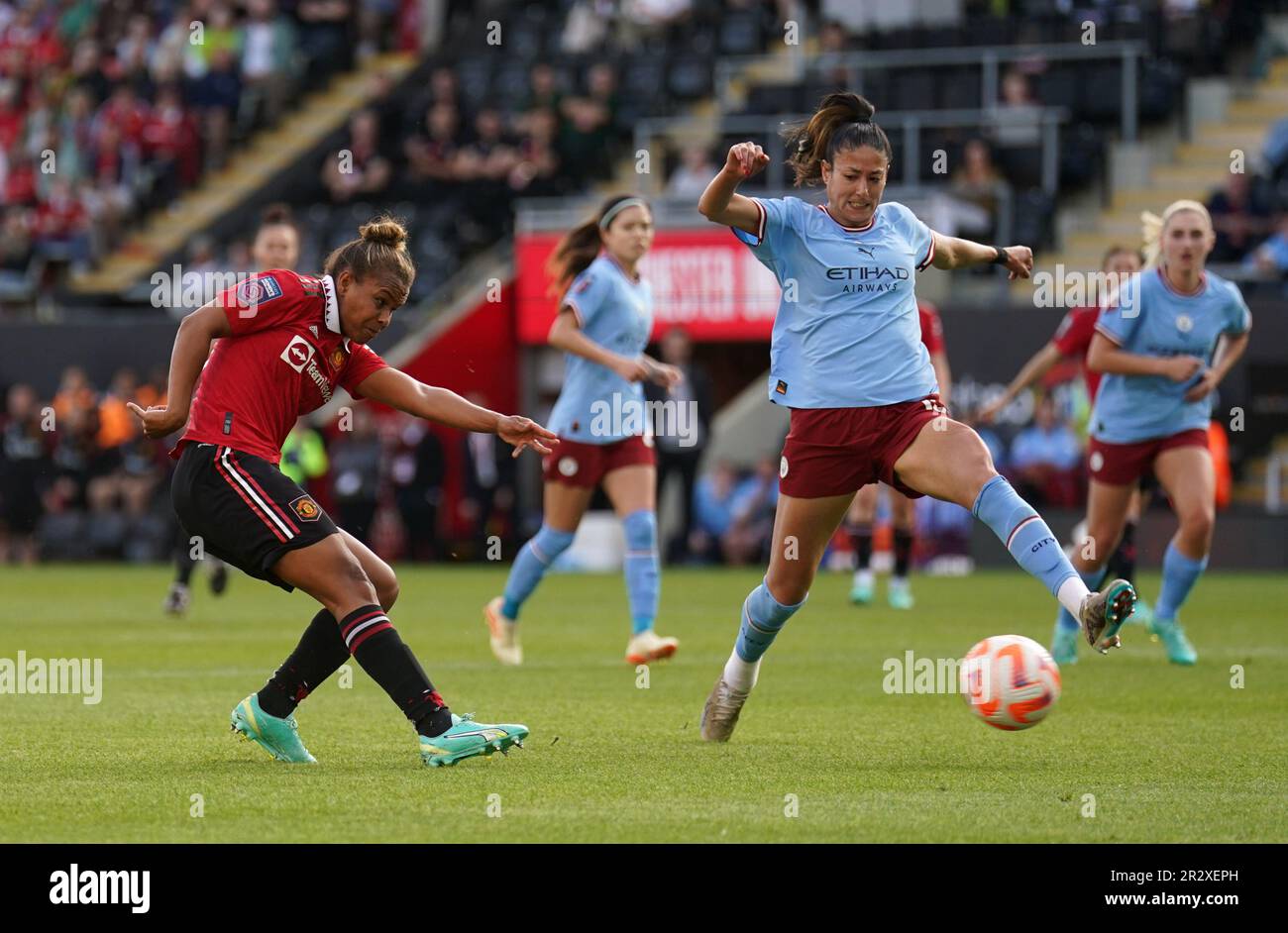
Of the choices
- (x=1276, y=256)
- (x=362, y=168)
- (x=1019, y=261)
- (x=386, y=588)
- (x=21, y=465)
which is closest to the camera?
(x=386, y=588)

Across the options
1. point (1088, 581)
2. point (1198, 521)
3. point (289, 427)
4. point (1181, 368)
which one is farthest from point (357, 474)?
point (289, 427)

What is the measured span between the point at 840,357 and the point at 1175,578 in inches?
178

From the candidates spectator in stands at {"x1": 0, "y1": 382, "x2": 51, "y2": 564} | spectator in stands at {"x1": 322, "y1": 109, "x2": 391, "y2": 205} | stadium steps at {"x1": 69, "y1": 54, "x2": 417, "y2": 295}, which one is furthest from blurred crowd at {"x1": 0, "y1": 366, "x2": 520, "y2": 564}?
stadium steps at {"x1": 69, "y1": 54, "x2": 417, "y2": 295}

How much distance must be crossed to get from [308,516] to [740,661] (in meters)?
1.94

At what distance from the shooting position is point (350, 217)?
27703 millimetres

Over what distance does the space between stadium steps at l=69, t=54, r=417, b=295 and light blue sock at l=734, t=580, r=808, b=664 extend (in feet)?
76.3

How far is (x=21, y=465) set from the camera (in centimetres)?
2586

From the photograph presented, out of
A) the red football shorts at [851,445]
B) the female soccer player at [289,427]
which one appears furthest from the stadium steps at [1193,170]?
the female soccer player at [289,427]

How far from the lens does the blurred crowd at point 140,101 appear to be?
31.1 m

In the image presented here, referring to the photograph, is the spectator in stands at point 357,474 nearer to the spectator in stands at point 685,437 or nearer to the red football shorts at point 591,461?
the spectator in stands at point 685,437

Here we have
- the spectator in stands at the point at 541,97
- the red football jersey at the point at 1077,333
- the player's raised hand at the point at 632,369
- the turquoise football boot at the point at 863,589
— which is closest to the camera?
the player's raised hand at the point at 632,369

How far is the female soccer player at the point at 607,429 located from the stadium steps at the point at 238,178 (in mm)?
19243

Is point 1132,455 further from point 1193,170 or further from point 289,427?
point 1193,170
